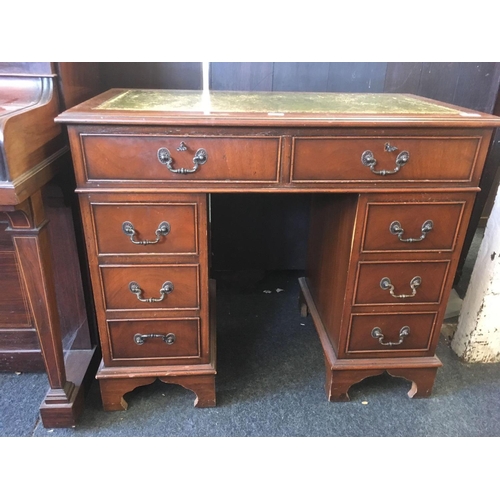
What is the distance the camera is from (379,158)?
1081 mm

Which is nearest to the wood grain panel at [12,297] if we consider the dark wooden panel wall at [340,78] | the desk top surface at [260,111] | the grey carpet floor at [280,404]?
the grey carpet floor at [280,404]

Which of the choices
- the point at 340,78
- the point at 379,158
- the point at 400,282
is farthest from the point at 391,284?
the point at 340,78

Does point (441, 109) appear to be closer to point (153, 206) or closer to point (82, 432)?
point (153, 206)

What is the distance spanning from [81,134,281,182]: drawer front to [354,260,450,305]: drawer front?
0.40 metres

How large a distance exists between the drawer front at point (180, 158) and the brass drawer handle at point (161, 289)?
288mm

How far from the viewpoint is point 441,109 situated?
3.93 ft

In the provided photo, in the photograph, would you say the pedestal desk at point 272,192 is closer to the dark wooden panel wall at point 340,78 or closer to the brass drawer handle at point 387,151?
the brass drawer handle at point 387,151

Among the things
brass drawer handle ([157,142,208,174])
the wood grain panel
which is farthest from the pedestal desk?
the wood grain panel

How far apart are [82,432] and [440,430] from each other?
1.02 meters

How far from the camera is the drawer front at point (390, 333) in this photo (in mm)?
1283

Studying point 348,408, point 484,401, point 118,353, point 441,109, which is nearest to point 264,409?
point 348,408

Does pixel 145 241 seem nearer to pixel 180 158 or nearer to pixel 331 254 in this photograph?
pixel 180 158

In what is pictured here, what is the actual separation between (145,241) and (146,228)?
0.03 metres

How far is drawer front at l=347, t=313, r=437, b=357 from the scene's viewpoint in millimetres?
1283
